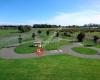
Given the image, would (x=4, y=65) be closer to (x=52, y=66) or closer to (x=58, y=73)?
(x=52, y=66)

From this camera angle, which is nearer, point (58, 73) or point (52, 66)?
point (58, 73)

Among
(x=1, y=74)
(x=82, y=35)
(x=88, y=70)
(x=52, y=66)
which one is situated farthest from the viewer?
(x=82, y=35)

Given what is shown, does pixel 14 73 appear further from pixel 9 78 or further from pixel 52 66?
pixel 52 66

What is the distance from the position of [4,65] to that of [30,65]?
3.28 metres

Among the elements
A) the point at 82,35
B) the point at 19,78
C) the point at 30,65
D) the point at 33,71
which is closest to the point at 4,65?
the point at 30,65

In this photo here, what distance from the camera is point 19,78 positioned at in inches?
744

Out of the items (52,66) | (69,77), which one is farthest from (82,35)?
(69,77)

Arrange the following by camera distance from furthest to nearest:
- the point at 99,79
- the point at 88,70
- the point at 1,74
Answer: the point at 88,70, the point at 1,74, the point at 99,79

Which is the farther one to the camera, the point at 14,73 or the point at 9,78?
the point at 14,73

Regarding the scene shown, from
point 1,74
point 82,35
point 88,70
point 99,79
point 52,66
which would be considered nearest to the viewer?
point 99,79

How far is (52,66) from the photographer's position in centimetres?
2417

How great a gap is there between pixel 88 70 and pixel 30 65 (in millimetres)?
7220

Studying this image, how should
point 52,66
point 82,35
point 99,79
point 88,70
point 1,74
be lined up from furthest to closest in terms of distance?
point 82,35 → point 52,66 → point 88,70 → point 1,74 → point 99,79

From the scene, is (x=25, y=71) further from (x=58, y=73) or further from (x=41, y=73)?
(x=58, y=73)
